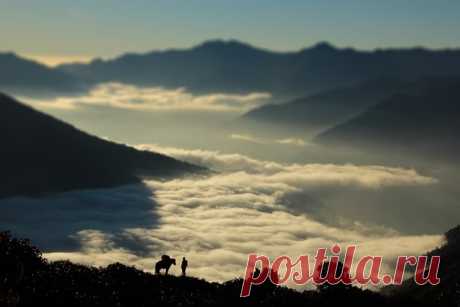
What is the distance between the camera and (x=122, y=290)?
62.7 metres

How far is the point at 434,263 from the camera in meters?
180

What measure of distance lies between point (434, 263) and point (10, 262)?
465ft

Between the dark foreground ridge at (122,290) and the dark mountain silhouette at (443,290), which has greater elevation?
the dark mountain silhouette at (443,290)

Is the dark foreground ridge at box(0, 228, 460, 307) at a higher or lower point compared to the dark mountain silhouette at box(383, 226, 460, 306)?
lower

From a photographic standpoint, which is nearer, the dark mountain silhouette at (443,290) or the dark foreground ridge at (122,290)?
the dark foreground ridge at (122,290)

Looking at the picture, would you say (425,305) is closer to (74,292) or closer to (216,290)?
(216,290)

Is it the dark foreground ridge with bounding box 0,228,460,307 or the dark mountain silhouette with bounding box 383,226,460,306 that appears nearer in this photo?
the dark foreground ridge with bounding box 0,228,460,307

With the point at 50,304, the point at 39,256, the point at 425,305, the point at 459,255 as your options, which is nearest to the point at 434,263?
the point at 459,255

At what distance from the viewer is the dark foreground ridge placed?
55.5 m

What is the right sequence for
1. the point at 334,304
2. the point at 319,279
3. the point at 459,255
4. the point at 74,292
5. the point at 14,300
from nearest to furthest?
the point at 14,300 → the point at 74,292 → the point at 334,304 → the point at 319,279 → the point at 459,255

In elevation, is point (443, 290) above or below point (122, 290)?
above

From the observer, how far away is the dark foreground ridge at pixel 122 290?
55.5 m

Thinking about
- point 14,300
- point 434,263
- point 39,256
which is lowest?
point 14,300

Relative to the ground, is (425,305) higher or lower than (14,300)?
higher
